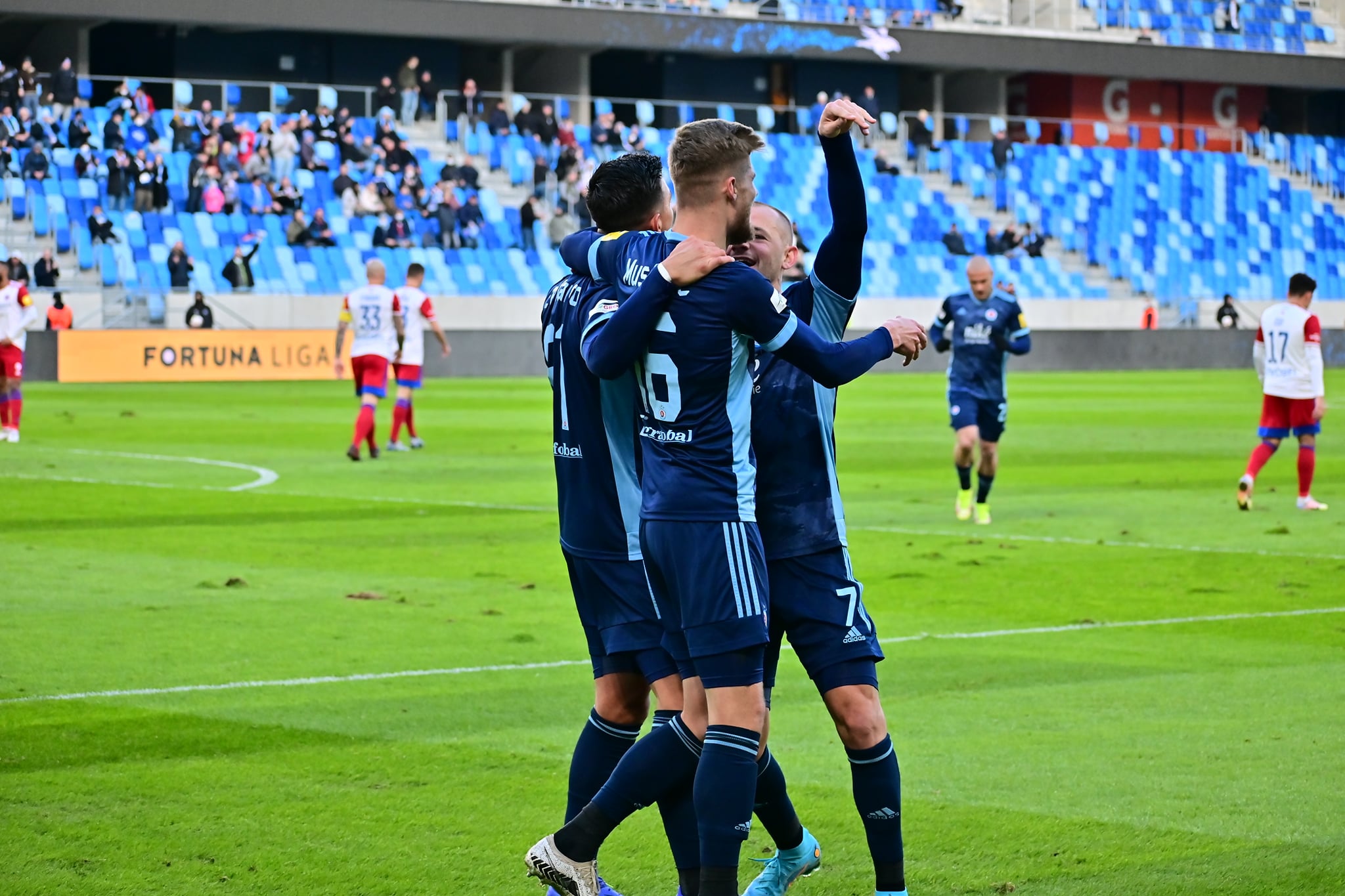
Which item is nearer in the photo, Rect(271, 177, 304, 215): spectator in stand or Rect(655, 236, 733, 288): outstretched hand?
Rect(655, 236, 733, 288): outstretched hand

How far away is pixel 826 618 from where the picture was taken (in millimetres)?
4785

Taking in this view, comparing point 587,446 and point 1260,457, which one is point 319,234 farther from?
point 587,446

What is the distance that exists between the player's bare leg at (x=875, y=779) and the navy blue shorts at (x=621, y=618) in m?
0.51

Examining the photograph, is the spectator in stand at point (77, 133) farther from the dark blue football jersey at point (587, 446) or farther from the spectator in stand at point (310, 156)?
the dark blue football jersey at point (587, 446)

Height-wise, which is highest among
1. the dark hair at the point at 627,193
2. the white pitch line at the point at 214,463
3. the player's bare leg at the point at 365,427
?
the dark hair at the point at 627,193

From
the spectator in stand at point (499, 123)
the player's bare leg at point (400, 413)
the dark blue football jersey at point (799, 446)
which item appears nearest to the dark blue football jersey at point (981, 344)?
the player's bare leg at point (400, 413)

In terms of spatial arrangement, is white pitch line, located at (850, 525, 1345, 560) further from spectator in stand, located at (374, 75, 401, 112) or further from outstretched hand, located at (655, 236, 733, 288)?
spectator in stand, located at (374, 75, 401, 112)

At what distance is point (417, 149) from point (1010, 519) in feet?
108

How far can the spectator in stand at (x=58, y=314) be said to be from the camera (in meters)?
36.2

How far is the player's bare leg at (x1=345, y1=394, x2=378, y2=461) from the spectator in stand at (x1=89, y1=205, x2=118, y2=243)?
20021 mm

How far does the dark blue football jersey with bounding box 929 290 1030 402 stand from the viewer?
15117 mm

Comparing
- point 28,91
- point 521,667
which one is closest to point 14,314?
point 521,667

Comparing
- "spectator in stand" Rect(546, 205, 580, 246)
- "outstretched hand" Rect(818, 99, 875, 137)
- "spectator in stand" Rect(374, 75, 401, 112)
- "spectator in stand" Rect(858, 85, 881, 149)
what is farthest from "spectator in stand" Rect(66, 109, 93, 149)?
"outstretched hand" Rect(818, 99, 875, 137)

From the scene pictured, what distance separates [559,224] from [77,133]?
11499 millimetres
